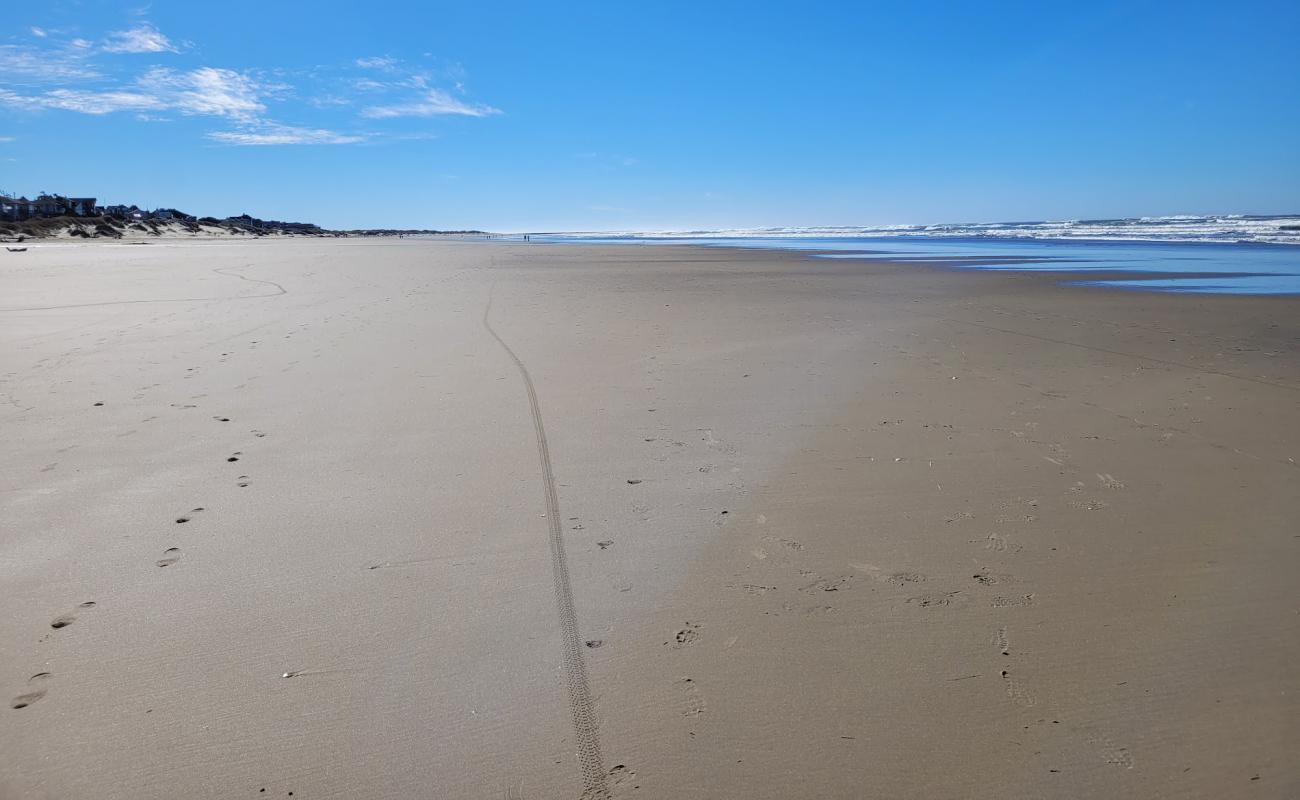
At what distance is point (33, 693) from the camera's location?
205 centimetres

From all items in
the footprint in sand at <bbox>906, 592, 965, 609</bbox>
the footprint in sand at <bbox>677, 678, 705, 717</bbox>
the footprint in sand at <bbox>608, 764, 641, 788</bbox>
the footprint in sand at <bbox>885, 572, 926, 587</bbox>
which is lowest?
the footprint in sand at <bbox>608, 764, 641, 788</bbox>

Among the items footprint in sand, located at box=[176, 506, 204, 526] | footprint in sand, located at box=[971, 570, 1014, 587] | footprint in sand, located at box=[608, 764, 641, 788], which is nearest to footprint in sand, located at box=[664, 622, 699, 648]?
footprint in sand, located at box=[608, 764, 641, 788]

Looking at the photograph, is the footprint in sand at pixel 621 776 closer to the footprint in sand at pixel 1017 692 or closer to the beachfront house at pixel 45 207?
the footprint in sand at pixel 1017 692

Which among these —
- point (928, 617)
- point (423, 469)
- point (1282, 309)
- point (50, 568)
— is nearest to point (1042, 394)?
point (928, 617)

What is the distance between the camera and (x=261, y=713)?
2.00 metres

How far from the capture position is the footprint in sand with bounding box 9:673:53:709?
2.01 m

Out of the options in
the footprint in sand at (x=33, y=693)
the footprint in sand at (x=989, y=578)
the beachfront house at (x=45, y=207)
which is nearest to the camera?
the footprint in sand at (x=33, y=693)

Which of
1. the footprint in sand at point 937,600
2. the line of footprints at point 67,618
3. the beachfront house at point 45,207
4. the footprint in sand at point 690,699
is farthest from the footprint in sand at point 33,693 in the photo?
the beachfront house at point 45,207

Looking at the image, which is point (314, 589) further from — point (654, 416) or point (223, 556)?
point (654, 416)

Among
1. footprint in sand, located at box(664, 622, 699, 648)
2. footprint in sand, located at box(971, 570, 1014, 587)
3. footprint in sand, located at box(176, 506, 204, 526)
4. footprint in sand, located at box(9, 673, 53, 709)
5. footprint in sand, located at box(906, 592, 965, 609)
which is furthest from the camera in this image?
footprint in sand, located at box(176, 506, 204, 526)

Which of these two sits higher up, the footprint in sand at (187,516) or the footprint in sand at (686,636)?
the footprint in sand at (187,516)

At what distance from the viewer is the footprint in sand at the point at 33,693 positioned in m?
2.01

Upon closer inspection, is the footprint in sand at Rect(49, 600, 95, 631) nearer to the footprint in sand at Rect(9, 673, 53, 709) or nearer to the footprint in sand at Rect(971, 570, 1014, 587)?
the footprint in sand at Rect(9, 673, 53, 709)

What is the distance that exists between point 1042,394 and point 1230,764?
429 centimetres
